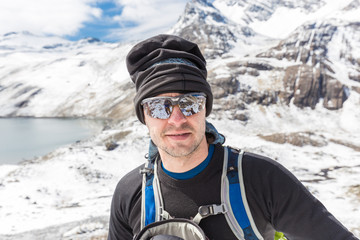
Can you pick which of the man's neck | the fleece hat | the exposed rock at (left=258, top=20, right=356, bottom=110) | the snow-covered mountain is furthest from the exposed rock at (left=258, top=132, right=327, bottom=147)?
the fleece hat

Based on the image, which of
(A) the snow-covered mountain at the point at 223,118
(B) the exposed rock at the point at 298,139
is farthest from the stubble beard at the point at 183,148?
(B) the exposed rock at the point at 298,139

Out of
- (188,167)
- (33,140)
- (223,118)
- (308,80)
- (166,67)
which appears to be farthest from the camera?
(308,80)

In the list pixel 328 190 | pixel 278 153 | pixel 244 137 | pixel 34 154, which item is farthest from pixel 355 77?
pixel 34 154

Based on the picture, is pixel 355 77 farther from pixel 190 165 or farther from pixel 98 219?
pixel 190 165

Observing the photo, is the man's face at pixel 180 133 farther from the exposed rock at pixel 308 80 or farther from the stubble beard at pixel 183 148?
the exposed rock at pixel 308 80

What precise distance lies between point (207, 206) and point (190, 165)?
1.58 ft

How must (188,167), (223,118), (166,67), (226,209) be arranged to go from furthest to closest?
→ (223,118)
(188,167)
(166,67)
(226,209)

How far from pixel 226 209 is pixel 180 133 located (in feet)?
2.80

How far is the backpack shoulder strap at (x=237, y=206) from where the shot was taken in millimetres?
2465

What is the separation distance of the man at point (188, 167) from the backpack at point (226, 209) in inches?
1.5

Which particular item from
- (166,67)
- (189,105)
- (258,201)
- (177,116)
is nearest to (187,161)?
(177,116)

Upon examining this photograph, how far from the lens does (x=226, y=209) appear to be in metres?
2.48

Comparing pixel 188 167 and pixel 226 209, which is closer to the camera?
pixel 226 209

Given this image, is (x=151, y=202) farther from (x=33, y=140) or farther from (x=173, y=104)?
(x=33, y=140)
